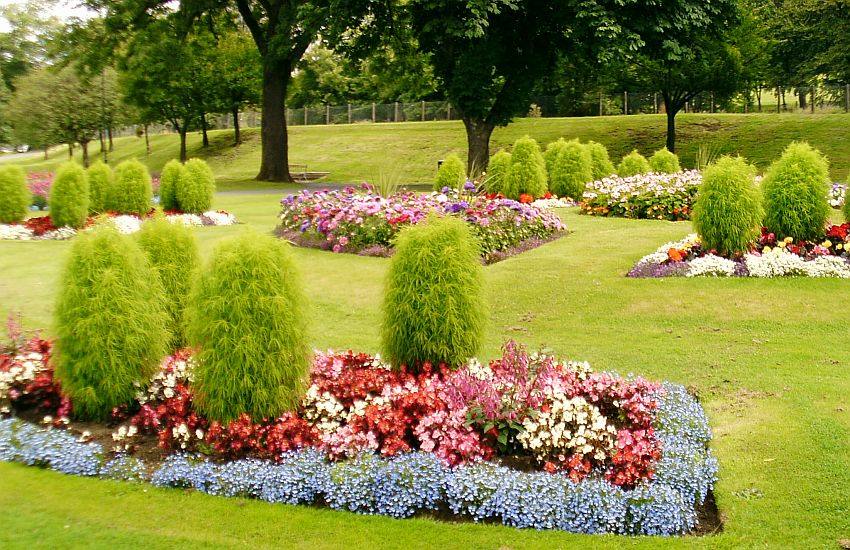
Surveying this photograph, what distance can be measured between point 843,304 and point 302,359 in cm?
614

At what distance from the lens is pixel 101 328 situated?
5.72 m

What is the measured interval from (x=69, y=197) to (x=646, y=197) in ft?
36.4

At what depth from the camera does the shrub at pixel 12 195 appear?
54.5 feet

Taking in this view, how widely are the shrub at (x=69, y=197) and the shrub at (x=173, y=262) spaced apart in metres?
9.71

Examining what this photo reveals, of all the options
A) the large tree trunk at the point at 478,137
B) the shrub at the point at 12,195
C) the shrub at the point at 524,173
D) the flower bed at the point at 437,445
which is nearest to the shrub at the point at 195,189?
the shrub at the point at 12,195

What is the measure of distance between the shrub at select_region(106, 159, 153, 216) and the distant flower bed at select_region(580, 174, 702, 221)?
9.12 metres

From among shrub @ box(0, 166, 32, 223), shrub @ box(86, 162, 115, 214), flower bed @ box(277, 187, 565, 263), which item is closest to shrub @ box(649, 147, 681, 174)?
flower bed @ box(277, 187, 565, 263)

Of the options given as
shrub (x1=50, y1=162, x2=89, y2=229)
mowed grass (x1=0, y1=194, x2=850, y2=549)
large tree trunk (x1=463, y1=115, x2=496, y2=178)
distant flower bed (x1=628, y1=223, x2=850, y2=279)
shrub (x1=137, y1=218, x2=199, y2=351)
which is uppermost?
large tree trunk (x1=463, y1=115, x2=496, y2=178)

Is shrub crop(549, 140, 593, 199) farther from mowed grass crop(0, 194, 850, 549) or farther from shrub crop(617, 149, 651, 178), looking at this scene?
mowed grass crop(0, 194, 850, 549)

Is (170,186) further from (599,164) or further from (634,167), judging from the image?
(634,167)

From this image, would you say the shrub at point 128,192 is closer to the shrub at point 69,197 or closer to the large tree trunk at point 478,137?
the shrub at point 69,197

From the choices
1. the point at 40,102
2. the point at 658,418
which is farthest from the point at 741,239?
the point at 40,102

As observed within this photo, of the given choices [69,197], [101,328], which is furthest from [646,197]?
[101,328]

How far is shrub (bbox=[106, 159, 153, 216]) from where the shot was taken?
16891 mm
